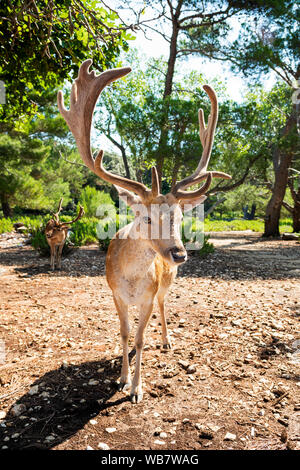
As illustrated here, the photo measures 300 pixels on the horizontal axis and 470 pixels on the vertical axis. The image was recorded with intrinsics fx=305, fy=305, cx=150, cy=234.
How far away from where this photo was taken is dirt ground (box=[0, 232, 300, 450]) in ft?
7.49

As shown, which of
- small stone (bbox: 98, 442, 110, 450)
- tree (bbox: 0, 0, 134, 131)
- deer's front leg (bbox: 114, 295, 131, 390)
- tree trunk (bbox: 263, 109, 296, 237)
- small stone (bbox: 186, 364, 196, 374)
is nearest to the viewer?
small stone (bbox: 98, 442, 110, 450)

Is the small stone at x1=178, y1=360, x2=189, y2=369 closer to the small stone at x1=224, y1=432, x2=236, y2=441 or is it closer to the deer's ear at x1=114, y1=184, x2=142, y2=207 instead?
the small stone at x1=224, y1=432, x2=236, y2=441

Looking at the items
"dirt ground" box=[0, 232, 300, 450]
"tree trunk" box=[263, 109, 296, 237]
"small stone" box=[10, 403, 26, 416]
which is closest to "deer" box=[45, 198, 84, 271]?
"dirt ground" box=[0, 232, 300, 450]

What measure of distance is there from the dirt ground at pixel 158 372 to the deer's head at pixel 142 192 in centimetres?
133

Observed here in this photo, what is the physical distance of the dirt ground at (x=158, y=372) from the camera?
228 centimetres

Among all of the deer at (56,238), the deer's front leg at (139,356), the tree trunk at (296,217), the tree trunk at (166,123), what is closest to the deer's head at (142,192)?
the deer's front leg at (139,356)

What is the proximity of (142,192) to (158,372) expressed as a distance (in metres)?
1.87

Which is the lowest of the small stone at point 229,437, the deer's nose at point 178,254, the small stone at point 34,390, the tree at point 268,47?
the small stone at point 229,437

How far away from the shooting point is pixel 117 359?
11.3 ft

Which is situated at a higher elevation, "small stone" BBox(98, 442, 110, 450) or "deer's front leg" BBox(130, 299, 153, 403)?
"deer's front leg" BBox(130, 299, 153, 403)

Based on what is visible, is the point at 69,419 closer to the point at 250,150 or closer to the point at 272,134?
the point at 250,150

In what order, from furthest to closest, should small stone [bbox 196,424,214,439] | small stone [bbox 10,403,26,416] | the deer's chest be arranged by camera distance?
the deer's chest, small stone [bbox 10,403,26,416], small stone [bbox 196,424,214,439]

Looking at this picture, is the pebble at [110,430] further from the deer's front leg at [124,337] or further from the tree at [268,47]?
the tree at [268,47]

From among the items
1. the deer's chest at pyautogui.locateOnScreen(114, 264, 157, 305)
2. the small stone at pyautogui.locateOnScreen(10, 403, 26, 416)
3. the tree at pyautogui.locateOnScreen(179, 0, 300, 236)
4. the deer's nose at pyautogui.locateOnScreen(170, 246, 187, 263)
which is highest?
the tree at pyautogui.locateOnScreen(179, 0, 300, 236)
